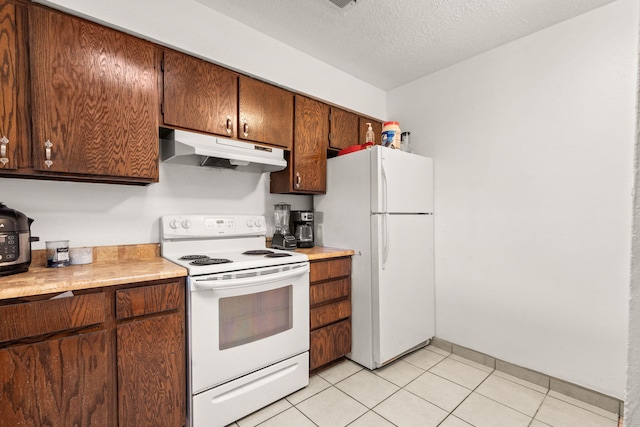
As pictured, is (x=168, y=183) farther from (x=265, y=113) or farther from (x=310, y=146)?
(x=310, y=146)

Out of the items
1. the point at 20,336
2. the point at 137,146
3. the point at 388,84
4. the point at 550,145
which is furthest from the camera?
the point at 388,84

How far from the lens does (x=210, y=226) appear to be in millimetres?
2184

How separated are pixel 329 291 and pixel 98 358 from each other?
1.40 meters

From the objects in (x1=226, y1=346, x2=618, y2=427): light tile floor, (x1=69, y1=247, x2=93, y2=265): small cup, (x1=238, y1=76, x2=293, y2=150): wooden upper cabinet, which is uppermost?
(x1=238, y1=76, x2=293, y2=150): wooden upper cabinet

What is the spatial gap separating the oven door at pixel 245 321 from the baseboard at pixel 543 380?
1.40 metres

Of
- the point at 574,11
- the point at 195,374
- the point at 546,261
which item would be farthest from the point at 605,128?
the point at 195,374

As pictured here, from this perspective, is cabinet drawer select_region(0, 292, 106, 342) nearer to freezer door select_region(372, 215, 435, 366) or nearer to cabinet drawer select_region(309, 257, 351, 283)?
cabinet drawer select_region(309, 257, 351, 283)

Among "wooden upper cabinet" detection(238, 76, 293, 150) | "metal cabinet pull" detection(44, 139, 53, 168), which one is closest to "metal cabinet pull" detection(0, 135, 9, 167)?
"metal cabinet pull" detection(44, 139, 53, 168)

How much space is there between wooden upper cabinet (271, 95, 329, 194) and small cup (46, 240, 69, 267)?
1427 mm

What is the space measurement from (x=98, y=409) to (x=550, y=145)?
9.88ft

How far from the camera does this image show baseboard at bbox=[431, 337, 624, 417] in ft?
6.12

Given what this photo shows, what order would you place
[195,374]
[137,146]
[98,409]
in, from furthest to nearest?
[137,146] < [195,374] < [98,409]

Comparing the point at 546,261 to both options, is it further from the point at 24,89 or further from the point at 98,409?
the point at 24,89

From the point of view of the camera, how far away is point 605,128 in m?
1.90
